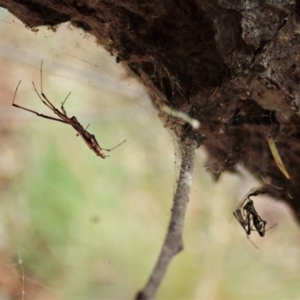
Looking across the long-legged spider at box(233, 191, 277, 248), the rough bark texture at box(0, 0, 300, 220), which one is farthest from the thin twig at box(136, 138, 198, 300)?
the long-legged spider at box(233, 191, 277, 248)

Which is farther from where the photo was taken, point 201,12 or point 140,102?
point 140,102

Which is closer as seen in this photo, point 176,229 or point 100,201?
point 176,229

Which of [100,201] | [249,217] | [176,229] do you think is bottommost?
[100,201]

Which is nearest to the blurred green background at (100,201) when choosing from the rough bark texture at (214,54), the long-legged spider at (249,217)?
the long-legged spider at (249,217)

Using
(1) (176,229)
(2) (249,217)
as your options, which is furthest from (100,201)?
(1) (176,229)

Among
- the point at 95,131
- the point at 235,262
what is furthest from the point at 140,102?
the point at 235,262

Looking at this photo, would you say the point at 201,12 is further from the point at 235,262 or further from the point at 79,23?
the point at 235,262

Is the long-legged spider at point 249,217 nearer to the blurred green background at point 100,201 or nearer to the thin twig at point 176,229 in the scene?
→ the blurred green background at point 100,201

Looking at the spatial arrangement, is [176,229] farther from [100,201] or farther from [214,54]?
[100,201]
